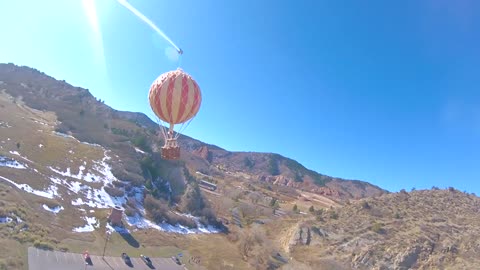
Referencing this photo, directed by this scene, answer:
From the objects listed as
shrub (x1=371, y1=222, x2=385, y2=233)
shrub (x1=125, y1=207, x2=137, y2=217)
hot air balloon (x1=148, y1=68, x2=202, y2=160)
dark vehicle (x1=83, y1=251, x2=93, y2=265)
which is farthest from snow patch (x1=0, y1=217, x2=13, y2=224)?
shrub (x1=371, y1=222, x2=385, y2=233)

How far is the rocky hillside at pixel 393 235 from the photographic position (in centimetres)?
6862

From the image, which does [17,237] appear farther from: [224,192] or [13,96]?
[13,96]

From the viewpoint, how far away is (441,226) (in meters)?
80.9

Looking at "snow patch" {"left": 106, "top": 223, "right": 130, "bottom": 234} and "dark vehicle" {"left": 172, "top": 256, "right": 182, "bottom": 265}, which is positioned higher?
"snow patch" {"left": 106, "top": 223, "right": 130, "bottom": 234}

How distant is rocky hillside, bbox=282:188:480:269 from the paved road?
3019cm

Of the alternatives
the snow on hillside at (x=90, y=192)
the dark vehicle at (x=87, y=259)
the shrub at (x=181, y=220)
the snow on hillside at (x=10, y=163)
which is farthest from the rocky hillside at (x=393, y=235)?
the snow on hillside at (x=10, y=163)

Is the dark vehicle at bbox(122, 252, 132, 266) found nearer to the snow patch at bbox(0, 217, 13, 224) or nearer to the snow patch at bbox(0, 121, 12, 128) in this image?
the snow patch at bbox(0, 217, 13, 224)

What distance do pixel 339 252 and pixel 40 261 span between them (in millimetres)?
53605

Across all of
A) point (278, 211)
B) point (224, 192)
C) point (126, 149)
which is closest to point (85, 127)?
point (126, 149)

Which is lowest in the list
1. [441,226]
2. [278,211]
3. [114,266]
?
[114,266]

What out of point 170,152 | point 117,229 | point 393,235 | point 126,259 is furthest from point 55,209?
point 393,235

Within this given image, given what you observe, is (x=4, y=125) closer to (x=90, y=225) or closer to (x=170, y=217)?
(x=90, y=225)

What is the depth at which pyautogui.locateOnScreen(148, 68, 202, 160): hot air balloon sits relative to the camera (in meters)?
30.2

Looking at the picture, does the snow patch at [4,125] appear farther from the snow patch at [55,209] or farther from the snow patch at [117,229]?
the snow patch at [117,229]
